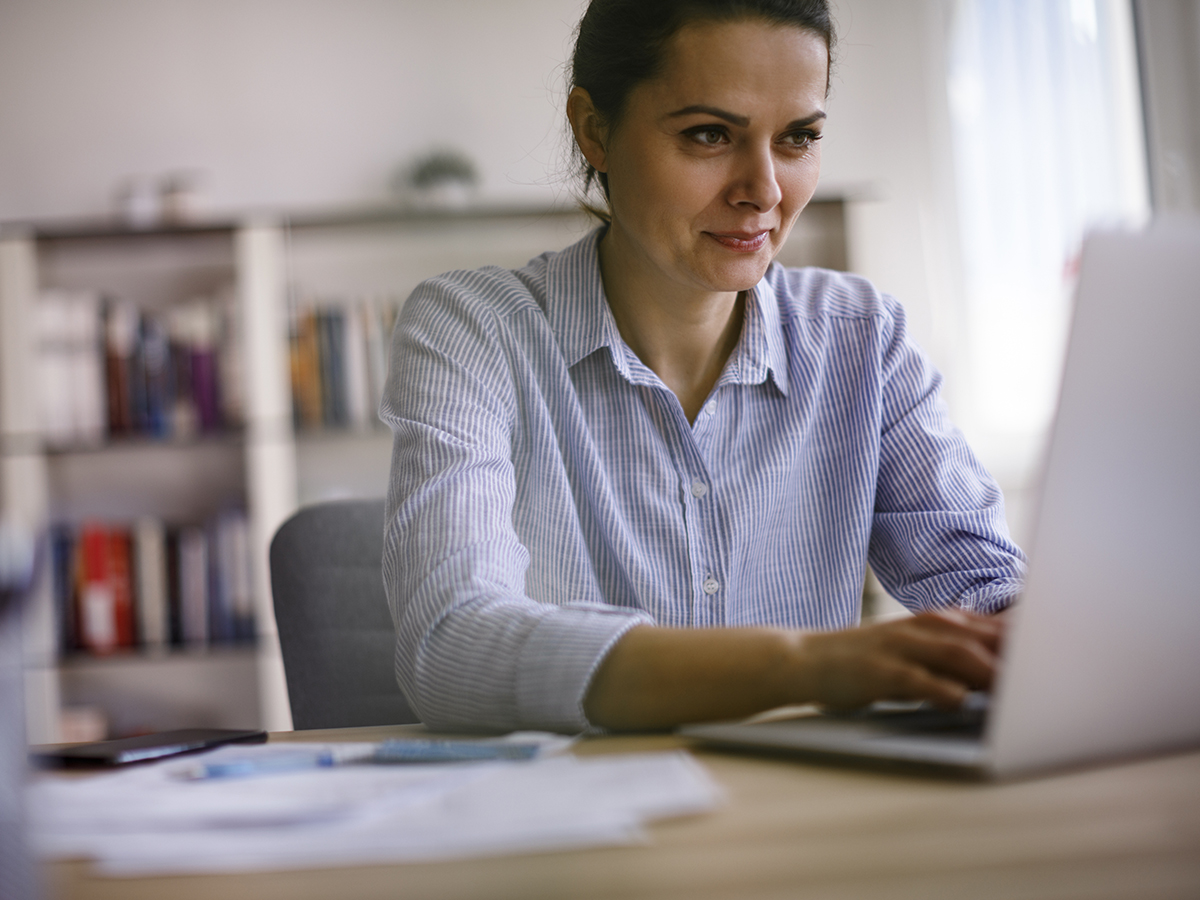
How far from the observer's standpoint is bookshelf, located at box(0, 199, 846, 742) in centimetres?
278

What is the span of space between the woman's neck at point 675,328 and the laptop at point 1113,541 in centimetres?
80

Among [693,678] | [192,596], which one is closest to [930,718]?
[693,678]

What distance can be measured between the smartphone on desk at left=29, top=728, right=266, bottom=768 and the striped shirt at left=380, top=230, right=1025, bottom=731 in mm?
281

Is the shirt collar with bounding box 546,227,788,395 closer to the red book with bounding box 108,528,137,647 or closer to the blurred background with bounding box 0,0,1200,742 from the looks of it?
the blurred background with bounding box 0,0,1200,742

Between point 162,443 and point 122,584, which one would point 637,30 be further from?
point 122,584

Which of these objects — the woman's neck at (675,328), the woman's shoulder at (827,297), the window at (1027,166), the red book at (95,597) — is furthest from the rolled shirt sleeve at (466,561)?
the window at (1027,166)

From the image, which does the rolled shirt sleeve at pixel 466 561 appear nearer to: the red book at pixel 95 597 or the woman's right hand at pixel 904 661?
the woman's right hand at pixel 904 661

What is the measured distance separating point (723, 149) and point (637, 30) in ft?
0.60

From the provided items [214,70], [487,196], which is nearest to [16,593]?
[487,196]

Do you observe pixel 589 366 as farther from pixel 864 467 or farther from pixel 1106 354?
pixel 1106 354

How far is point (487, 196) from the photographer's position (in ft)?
10.5

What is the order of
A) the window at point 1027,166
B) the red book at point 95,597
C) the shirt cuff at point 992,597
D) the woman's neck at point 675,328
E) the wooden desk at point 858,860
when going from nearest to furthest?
the wooden desk at point 858,860, the shirt cuff at point 992,597, the woman's neck at point 675,328, the red book at point 95,597, the window at point 1027,166

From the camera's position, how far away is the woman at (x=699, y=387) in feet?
3.76

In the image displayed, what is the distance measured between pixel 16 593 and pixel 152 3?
11.3 ft
